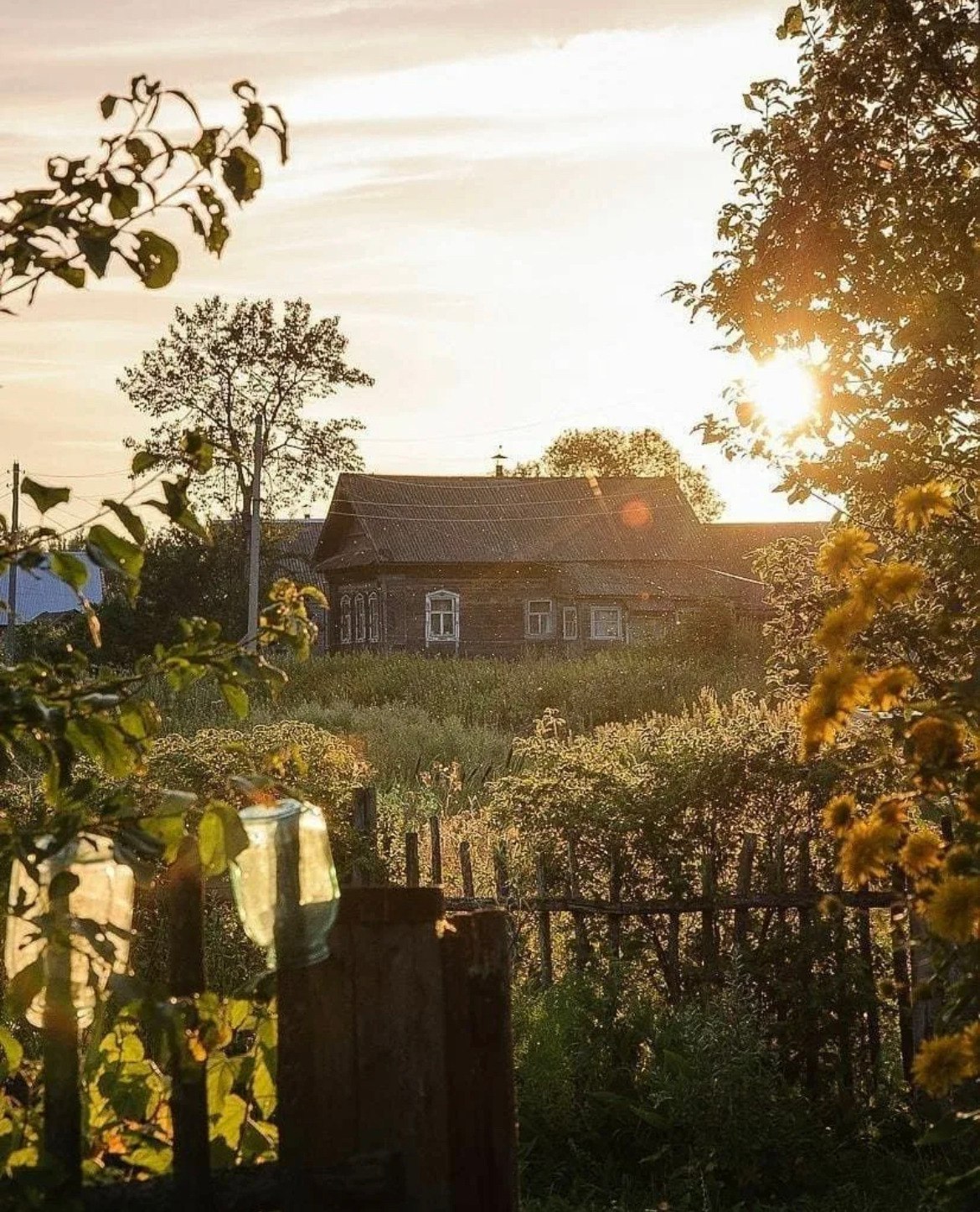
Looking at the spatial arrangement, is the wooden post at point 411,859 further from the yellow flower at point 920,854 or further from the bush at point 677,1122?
the yellow flower at point 920,854

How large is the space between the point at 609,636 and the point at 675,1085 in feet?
129

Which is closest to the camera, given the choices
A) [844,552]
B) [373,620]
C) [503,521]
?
[844,552]

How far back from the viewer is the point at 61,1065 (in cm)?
243

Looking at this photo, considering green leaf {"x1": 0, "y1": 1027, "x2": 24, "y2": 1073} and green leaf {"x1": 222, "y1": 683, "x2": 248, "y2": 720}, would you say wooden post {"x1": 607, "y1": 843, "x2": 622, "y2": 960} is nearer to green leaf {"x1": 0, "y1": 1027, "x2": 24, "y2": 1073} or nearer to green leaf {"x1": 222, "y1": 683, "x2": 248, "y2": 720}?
green leaf {"x1": 0, "y1": 1027, "x2": 24, "y2": 1073}

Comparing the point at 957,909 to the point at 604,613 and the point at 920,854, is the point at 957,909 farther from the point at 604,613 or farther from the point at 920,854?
the point at 604,613

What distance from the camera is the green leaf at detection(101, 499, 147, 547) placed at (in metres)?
2.42

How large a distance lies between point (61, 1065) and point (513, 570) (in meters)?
42.6

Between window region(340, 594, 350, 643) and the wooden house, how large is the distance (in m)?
0.19

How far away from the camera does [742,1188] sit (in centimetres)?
595

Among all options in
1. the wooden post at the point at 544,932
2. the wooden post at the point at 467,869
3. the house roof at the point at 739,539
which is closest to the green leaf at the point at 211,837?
the wooden post at the point at 544,932

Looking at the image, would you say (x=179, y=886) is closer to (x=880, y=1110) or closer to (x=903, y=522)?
(x=903, y=522)

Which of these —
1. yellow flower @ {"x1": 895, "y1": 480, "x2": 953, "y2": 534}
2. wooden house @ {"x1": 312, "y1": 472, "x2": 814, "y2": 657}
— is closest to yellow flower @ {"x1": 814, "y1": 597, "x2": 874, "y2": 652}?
yellow flower @ {"x1": 895, "y1": 480, "x2": 953, "y2": 534}

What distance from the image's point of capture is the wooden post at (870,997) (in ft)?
21.6

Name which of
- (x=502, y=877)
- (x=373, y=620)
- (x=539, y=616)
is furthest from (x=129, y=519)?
(x=373, y=620)
